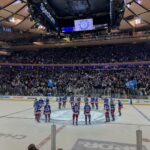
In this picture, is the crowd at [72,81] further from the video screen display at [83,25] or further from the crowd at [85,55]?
the video screen display at [83,25]

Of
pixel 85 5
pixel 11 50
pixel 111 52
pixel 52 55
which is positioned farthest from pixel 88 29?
pixel 11 50

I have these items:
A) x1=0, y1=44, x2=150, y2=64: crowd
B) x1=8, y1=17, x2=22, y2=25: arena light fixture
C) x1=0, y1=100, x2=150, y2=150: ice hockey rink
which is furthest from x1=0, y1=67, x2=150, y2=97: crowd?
x1=0, y1=100, x2=150, y2=150: ice hockey rink

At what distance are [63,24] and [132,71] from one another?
825 inches

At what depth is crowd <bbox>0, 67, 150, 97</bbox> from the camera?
21002mm

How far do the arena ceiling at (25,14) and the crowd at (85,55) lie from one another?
6.65 metres

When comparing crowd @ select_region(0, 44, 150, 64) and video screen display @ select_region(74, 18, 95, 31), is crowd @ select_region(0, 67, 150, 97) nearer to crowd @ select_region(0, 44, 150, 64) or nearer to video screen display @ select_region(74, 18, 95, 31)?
crowd @ select_region(0, 44, 150, 64)

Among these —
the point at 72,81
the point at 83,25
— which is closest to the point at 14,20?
the point at 72,81

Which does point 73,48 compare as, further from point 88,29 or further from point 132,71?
point 88,29

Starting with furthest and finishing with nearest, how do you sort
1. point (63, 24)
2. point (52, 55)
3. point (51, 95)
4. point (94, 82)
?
point (52, 55), point (94, 82), point (51, 95), point (63, 24)

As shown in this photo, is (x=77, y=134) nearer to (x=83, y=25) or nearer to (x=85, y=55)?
(x=83, y=25)

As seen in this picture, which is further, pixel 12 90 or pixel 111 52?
pixel 111 52

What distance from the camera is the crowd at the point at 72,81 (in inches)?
827

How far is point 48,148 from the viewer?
700 centimetres

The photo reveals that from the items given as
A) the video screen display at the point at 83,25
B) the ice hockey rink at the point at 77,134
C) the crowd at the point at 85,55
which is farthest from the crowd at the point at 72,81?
the video screen display at the point at 83,25
